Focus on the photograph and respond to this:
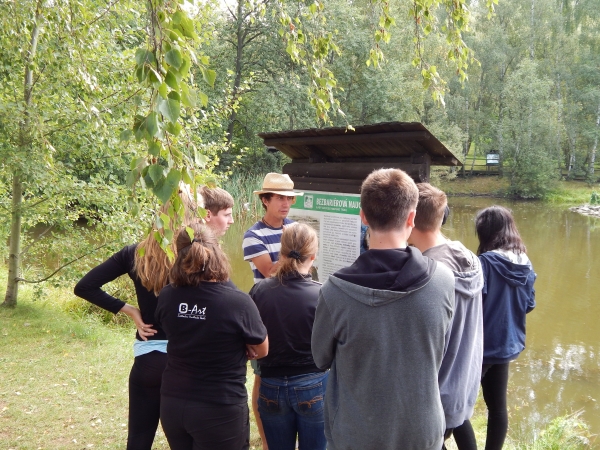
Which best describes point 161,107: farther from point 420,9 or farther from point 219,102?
point 219,102

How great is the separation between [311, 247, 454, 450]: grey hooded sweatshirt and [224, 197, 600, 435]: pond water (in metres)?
4.22

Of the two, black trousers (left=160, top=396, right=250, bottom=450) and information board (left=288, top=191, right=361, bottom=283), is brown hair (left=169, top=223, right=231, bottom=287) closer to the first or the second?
black trousers (left=160, top=396, right=250, bottom=450)

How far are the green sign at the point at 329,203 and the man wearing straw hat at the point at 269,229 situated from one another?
0.13m

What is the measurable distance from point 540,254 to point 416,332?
15780 millimetres

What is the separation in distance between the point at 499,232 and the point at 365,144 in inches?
38.6

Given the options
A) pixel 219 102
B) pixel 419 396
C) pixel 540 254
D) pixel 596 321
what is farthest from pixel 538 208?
pixel 419 396

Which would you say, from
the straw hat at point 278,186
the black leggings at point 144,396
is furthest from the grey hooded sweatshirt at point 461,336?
the black leggings at point 144,396

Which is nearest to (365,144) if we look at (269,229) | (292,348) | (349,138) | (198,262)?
(349,138)

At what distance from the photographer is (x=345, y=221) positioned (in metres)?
3.29

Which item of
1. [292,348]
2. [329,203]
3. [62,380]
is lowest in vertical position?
[62,380]

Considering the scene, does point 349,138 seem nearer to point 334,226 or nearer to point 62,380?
point 334,226

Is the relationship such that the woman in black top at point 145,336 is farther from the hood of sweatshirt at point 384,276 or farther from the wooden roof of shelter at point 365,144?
the wooden roof of shelter at point 365,144

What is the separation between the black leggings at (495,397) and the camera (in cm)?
306

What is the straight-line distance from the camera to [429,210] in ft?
7.84
